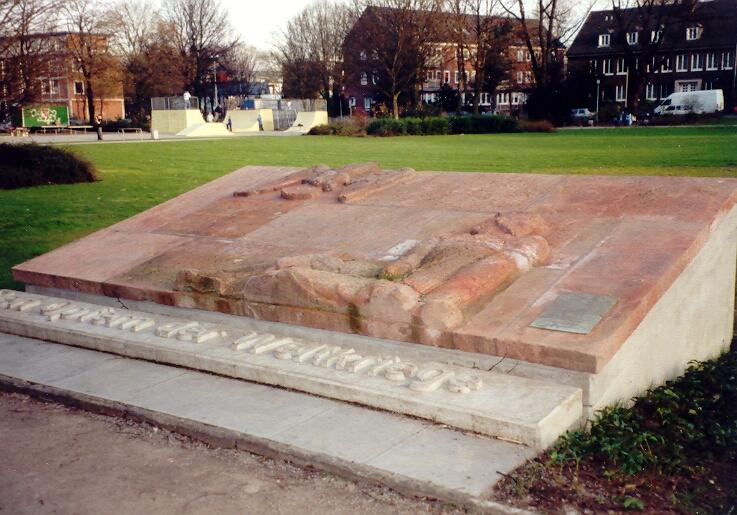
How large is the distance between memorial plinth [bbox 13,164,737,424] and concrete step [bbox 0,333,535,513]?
0.86 m

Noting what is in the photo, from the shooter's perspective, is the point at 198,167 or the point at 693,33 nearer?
the point at 198,167

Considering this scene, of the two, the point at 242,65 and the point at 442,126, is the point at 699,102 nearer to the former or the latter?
the point at 442,126

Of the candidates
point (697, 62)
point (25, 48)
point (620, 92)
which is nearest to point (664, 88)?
point (697, 62)

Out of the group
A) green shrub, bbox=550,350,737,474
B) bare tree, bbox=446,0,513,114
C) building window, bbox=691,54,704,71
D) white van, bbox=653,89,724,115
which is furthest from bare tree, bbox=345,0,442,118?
green shrub, bbox=550,350,737,474

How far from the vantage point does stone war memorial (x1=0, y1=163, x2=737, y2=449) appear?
16.6ft

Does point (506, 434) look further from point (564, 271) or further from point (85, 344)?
point (85, 344)

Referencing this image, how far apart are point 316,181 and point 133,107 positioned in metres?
74.2

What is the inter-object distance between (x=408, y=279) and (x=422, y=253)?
0.72 metres

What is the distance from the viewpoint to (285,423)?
4.85m

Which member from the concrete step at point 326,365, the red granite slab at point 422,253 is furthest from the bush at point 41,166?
the concrete step at point 326,365

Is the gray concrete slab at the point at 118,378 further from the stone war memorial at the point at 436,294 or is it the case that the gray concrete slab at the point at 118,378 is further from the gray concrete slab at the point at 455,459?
the gray concrete slab at the point at 455,459

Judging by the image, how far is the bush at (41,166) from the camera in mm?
18359

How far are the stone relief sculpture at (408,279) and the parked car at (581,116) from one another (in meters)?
50.6

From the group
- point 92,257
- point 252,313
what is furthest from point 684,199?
point 92,257
